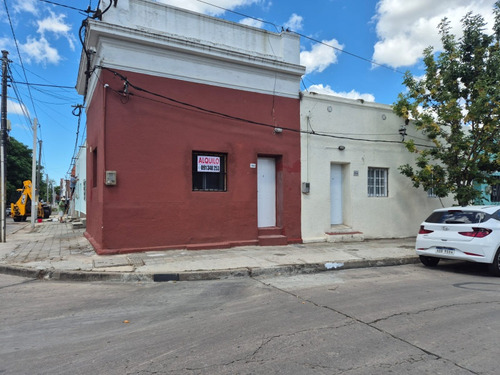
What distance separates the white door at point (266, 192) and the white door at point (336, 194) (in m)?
2.35

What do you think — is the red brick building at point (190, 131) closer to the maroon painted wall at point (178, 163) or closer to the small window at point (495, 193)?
the maroon painted wall at point (178, 163)

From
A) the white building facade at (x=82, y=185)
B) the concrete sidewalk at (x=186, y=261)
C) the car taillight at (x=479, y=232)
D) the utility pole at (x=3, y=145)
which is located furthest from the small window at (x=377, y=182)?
the white building facade at (x=82, y=185)

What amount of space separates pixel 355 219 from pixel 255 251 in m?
4.54

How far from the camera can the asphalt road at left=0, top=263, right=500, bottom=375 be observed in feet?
11.0

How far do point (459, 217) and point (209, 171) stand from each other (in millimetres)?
Result: 6446

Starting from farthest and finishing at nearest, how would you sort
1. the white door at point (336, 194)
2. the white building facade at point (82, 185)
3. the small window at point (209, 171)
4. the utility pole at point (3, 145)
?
the white building facade at point (82, 185), the white door at point (336, 194), the utility pole at point (3, 145), the small window at point (209, 171)

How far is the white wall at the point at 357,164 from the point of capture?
11570mm

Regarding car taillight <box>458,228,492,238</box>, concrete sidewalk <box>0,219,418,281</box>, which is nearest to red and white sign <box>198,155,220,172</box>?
concrete sidewalk <box>0,219,418,281</box>

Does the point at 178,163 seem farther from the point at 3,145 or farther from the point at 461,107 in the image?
the point at 461,107

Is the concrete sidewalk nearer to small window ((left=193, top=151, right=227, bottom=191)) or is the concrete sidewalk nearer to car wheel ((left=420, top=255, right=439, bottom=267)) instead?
car wheel ((left=420, top=255, right=439, bottom=267))

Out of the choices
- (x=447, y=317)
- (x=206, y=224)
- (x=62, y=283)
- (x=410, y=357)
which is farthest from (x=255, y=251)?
(x=410, y=357)

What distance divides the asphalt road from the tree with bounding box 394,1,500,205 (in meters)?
5.54

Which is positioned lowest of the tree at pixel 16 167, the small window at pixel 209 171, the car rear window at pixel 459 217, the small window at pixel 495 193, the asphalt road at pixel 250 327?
the asphalt road at pixel 250 327

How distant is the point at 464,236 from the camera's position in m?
7.59
